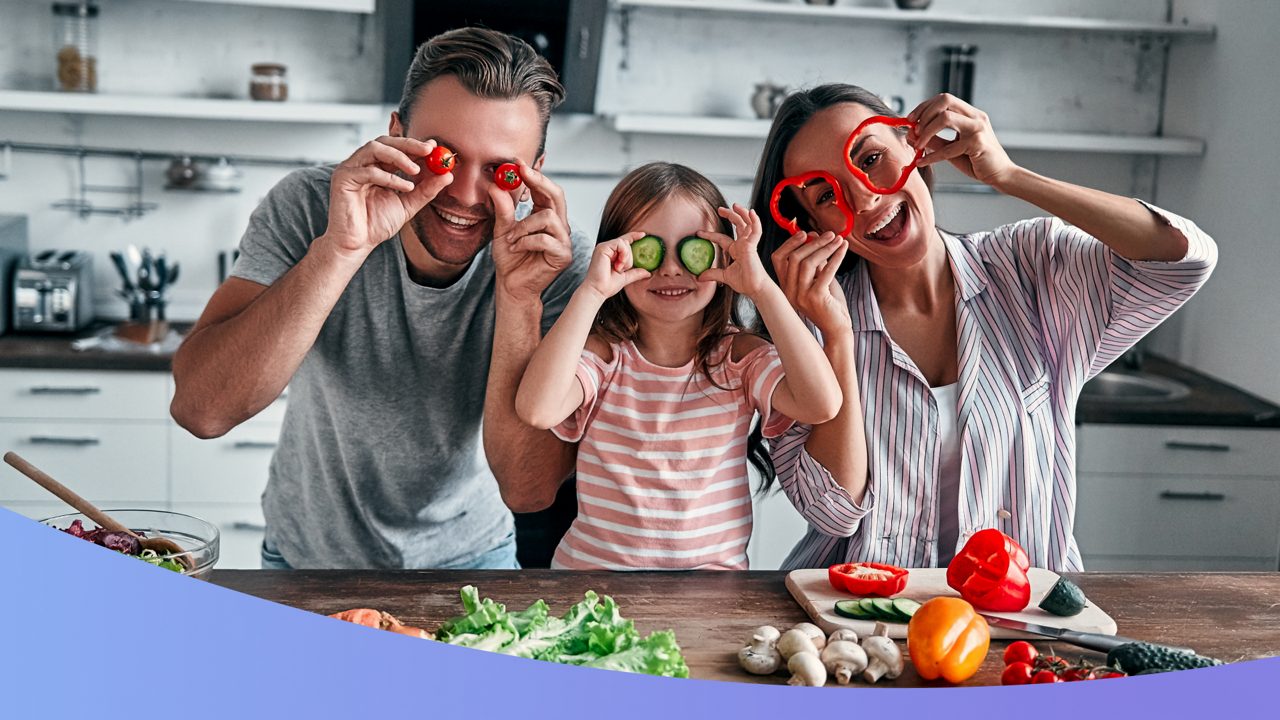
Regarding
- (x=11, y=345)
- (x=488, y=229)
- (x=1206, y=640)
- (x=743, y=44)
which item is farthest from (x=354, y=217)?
(x=743, y=44)

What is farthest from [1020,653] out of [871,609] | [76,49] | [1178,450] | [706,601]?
[76,49]

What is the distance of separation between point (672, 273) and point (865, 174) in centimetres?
27

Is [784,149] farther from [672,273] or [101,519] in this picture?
[101,519]

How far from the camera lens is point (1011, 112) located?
3631 millimetres

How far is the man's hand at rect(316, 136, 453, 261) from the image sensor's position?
1.32m

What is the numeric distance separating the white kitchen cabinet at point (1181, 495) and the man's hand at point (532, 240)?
1910 millimetres

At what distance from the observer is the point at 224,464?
117 inches

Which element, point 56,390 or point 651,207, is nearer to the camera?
point 651,207

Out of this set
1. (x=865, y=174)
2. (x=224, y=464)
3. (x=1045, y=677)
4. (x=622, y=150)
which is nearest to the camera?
(x=1045, y=677)

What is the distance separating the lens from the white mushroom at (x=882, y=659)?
1.08m

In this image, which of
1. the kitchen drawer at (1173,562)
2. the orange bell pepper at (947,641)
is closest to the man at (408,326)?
the orange bell pepper at (947,641)

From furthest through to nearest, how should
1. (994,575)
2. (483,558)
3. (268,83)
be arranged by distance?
1. (268,83)
2. (483,558)
3. (994,575)

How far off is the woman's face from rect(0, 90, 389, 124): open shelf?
195cm

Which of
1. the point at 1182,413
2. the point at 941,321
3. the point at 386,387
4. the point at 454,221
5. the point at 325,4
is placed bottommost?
the point at 1182,413
